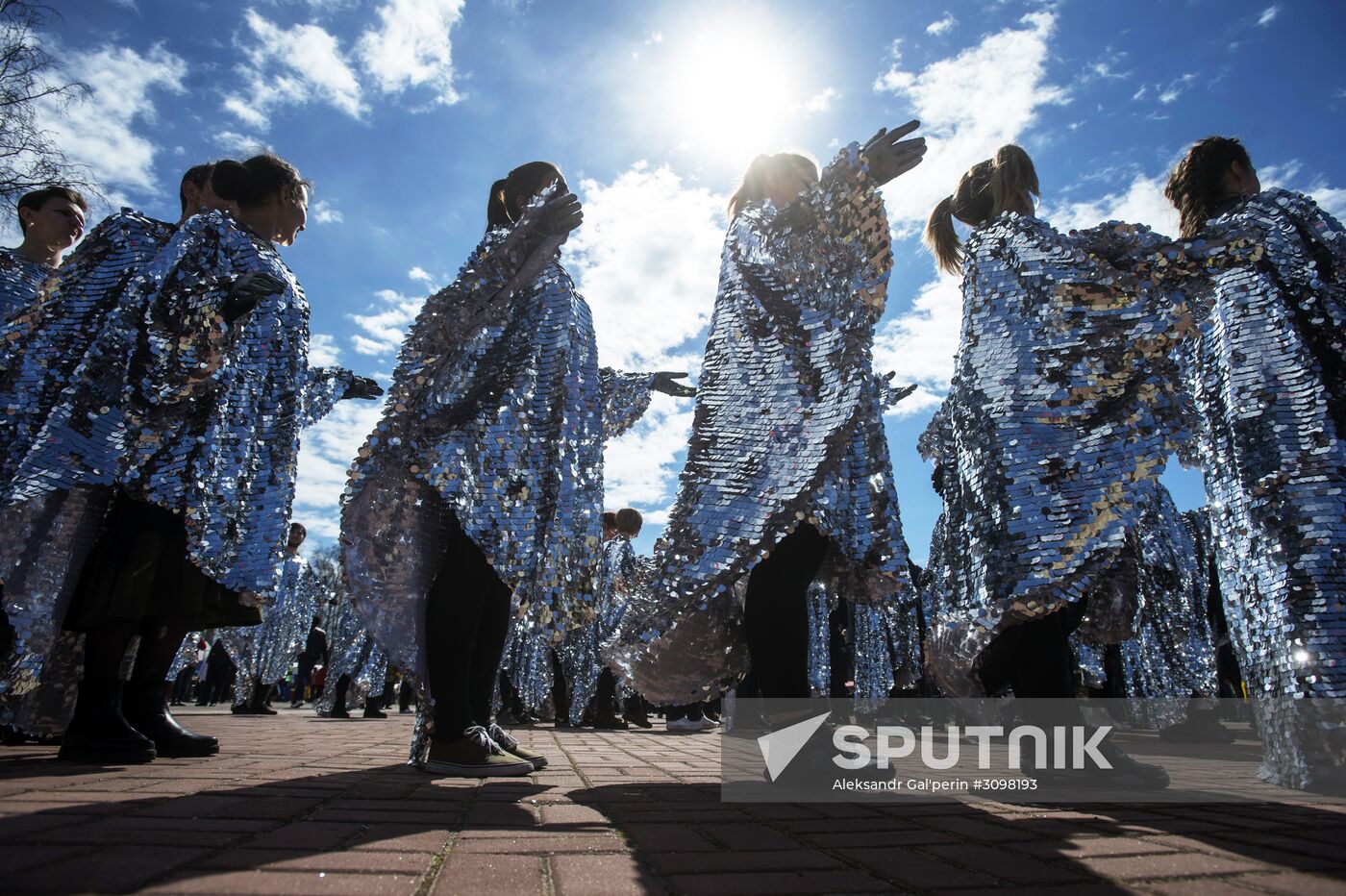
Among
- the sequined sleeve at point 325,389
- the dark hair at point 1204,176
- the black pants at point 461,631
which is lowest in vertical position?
the black pants at point 461,631

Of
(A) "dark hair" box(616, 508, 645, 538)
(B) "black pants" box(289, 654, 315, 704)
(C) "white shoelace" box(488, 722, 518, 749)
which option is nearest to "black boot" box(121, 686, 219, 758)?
(C) "white shoelace" box(488, 722, 518, 749)

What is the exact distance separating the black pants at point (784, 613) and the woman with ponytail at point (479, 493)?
651 mm

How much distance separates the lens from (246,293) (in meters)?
3.10

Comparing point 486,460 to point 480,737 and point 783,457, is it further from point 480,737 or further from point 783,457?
point 783,457

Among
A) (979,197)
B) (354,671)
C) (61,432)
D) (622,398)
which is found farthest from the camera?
(354,671)

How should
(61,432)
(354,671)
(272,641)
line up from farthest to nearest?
1. (272,641)
2. (354,671)
3. (61,432)

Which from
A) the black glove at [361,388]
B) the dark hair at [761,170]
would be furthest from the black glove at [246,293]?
the dark hair at [761,170]

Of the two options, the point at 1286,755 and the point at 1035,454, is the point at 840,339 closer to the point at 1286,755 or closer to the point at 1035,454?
the point at 1035,454

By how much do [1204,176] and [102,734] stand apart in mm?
4974

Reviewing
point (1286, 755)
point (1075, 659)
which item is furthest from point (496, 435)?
point (1075, 659)

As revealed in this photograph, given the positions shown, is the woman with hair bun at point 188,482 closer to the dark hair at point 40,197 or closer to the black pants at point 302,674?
the dark hair at point 40,197

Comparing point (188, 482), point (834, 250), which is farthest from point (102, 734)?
point (834, 250)

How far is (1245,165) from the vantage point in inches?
126

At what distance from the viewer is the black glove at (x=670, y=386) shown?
404 centimetres
